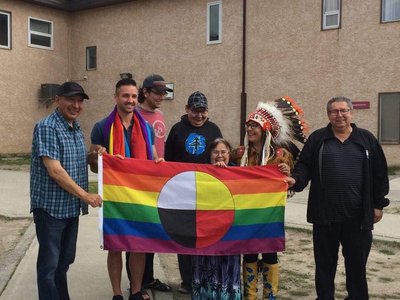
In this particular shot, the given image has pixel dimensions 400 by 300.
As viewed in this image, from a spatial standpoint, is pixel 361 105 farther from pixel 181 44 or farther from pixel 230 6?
pixel 181 44

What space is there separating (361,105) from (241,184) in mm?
11476

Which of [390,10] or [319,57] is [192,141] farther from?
[390,10]

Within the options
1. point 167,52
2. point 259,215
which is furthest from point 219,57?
point 259,215

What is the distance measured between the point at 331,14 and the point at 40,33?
11.6 meters

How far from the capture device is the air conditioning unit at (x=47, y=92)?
19844 millimetres

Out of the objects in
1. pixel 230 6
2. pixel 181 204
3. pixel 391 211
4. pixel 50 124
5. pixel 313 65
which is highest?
pixel 230 6

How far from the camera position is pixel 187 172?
13.6 feet

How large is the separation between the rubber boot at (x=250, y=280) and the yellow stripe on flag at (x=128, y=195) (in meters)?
0.94

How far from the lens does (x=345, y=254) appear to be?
4105 mm

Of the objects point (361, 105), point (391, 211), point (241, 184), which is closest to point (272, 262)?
point (241, 184)

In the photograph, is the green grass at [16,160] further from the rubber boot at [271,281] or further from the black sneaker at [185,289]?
the rubber boot at [271,281]

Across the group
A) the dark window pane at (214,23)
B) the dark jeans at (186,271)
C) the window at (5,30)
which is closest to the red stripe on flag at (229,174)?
the dark jeans at (186,271)

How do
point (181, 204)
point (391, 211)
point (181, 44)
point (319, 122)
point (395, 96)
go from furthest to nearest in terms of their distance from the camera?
point (181, 44)
point (319, 122)
point (395, 96)
point (391, 211)
point (181, 204)

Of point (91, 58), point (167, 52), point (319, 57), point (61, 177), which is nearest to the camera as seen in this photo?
point (61, 177)
